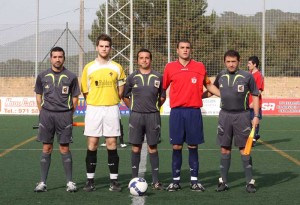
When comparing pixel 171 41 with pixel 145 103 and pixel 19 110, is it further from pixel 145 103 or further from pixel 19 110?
pixel 145 103

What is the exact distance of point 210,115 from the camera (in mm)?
26688

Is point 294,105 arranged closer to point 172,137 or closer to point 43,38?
point 43,38

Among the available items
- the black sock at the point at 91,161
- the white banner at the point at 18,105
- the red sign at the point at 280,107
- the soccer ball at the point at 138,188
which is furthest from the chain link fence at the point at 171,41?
the soccer ball at the point at 138,188

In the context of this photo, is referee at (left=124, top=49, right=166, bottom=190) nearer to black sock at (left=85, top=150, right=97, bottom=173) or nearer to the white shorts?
the white shorts

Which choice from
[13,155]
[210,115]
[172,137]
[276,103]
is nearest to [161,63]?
[210,115]

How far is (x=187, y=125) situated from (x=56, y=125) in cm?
168

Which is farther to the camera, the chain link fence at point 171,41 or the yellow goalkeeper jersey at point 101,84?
the chain link fence at point 171,41

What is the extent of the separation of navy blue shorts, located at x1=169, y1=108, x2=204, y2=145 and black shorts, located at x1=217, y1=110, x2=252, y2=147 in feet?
1.04

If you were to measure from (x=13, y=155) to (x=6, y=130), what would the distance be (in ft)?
22.0

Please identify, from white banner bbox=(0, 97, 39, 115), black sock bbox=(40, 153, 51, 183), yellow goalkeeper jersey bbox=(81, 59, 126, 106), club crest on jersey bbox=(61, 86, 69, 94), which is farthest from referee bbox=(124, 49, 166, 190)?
white banner bbox=(0, 97, 39, 115)

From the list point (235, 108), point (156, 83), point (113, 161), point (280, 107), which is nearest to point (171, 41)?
point (280, 107)

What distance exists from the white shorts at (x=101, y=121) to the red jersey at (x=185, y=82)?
807 millimetres

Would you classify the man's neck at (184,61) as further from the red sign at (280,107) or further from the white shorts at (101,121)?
the red sign at (280,107)

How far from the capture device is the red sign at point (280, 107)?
27.1m
